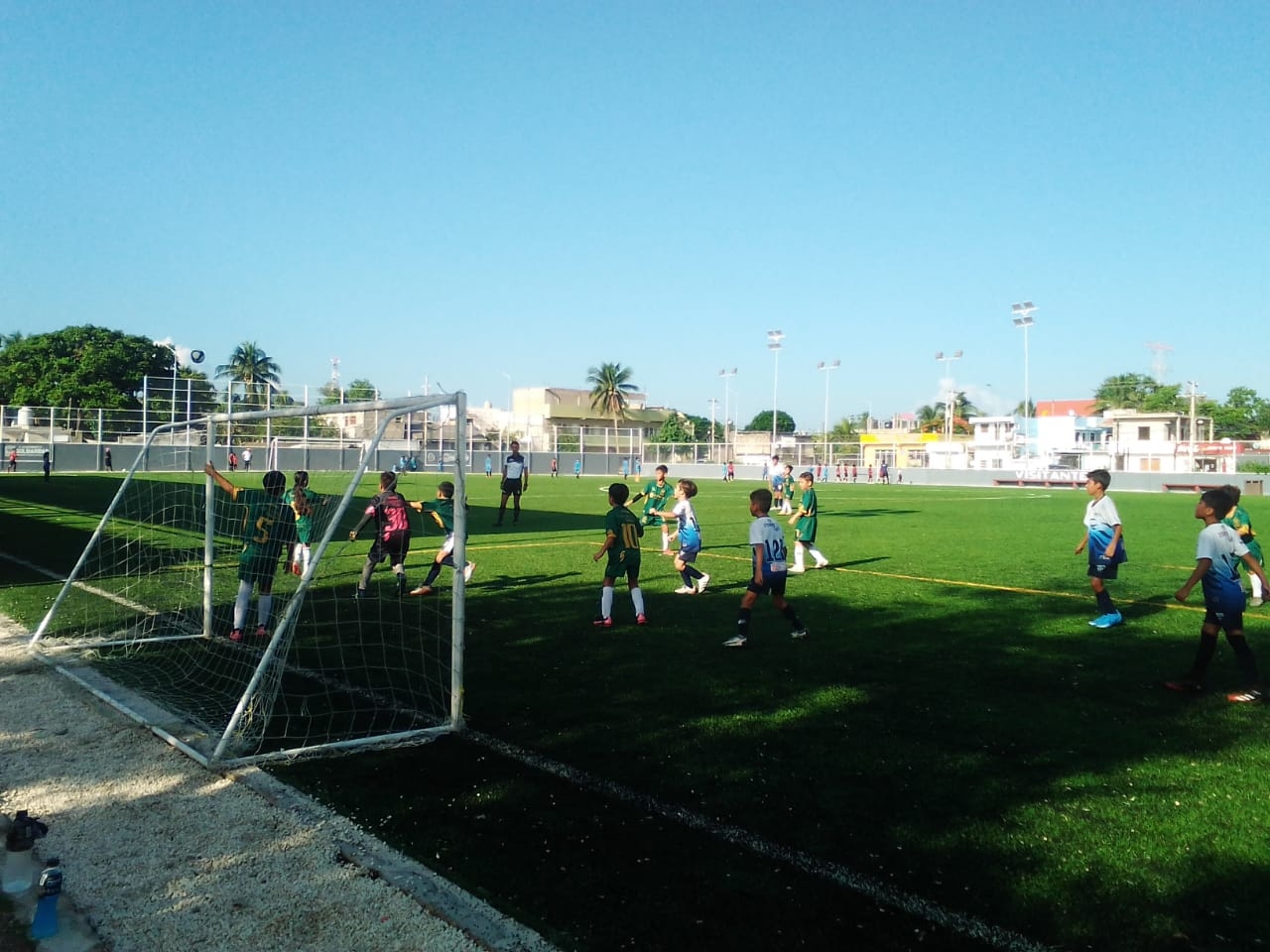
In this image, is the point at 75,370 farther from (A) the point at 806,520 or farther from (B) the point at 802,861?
(B) the point at 802,861

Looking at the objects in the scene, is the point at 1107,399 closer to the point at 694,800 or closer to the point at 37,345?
the point at 37,345

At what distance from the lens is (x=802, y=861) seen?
4.37 metres

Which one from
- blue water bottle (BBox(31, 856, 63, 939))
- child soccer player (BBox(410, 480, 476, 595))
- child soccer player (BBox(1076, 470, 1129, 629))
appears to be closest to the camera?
blue water bottle (BBox(31, 856, 63, 939))

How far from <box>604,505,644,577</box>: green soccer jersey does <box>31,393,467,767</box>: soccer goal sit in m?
1.67

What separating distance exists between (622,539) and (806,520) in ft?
19.0

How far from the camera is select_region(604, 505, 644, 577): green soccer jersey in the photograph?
9.77 m

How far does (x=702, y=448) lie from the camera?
73.9 m

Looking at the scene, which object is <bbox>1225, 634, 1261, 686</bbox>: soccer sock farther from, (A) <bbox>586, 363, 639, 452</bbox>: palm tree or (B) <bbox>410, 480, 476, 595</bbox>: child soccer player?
(A) <bbox>586, 363, 639, 452</bbox>: palm tree

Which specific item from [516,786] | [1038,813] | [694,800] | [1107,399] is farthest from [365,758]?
[1107,399]

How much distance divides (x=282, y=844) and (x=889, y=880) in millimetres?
2805

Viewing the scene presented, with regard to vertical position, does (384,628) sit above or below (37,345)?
below

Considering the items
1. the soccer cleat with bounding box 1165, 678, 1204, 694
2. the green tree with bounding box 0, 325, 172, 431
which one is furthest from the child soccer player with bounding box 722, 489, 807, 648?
the green tree with bounding box 0, 325, 172, 431

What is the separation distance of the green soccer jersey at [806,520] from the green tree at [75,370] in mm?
67627

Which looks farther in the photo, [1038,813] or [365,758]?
[365,758]
